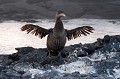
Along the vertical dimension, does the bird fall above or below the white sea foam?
above

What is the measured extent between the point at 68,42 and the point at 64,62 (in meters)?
4.28

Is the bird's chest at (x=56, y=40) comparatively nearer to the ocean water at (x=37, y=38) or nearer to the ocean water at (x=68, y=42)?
the ocean water at (x=68, y=42)

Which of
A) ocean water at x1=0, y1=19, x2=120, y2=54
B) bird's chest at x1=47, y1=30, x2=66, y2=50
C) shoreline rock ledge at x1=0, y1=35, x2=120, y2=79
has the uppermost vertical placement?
bird's chest at x1=47, y1=30, x2=66, y2=50

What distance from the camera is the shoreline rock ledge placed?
7677 millimetres

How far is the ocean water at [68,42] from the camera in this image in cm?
798

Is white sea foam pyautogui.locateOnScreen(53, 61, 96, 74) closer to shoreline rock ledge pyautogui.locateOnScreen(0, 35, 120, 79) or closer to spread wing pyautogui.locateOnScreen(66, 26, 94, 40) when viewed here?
shoreline rock ledge pyautogui.locateOnScreen(0, 35, 120, 79)

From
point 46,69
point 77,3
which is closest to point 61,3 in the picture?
point 77,3

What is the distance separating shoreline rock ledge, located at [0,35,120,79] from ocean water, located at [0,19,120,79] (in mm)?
66

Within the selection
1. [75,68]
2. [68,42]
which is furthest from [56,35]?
[68,42]

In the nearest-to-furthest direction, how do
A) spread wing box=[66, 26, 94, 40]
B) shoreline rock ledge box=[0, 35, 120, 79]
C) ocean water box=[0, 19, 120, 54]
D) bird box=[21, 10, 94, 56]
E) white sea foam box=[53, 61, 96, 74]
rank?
shoreline rock ledge box=[0, 35, 120, 79]
white sea foam box=[53, 61, 96, 74]
bird box=[21, 10, 94, 56]
spread wing box=[66, 26, 94, 40]
ocean water box=[0, 19, 120, 54]

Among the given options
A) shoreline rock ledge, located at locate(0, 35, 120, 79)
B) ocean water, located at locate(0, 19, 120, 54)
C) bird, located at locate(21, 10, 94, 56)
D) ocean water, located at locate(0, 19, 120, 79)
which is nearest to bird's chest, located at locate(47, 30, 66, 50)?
bird, located at locate(21, 10, 94, 56)

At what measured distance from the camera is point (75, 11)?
59.2 ft

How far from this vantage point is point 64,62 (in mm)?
8359

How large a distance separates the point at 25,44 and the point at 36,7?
20.6 feet
